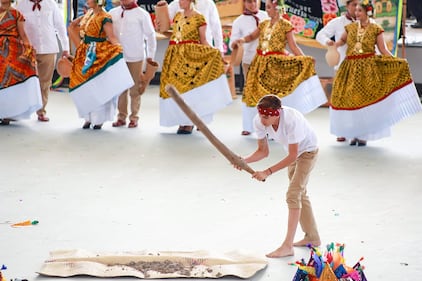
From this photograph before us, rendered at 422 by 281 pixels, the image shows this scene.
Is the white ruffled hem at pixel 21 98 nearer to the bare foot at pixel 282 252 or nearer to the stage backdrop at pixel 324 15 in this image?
the stage backdrop at pixel 324 15

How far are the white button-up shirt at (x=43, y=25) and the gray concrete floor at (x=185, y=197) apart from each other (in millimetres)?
813

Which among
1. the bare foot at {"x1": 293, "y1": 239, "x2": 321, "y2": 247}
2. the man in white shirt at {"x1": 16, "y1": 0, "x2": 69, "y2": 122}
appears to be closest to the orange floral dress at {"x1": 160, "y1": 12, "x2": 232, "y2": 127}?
the man in white shirt at {"x1": 16, "y1": 0, "x2": 69, "y2": 122}

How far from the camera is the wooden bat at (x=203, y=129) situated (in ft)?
14.4

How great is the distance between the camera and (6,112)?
9672 mm

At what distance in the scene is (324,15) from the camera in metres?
11.6

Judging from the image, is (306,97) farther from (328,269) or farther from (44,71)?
(328,269)

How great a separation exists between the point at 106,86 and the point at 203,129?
489 centimetres

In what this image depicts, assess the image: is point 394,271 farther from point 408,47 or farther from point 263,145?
point 408,47

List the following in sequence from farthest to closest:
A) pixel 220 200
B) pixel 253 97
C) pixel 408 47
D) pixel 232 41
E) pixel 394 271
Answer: pixel 408 47, pixel 232 41, pixel 253 97, pixel 220 200, pixel 394 271

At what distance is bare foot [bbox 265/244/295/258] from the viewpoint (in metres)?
5.34

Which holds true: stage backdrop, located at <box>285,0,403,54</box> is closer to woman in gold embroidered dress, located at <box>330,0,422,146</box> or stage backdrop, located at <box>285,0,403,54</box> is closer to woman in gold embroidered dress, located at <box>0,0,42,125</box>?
woman in gold embroidered dress, located at <box>330,0,422,146</box>

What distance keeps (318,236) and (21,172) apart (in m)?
2.83

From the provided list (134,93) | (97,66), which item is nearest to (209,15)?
(134,93)

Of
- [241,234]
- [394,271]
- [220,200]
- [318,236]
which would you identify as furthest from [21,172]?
[394,271]
